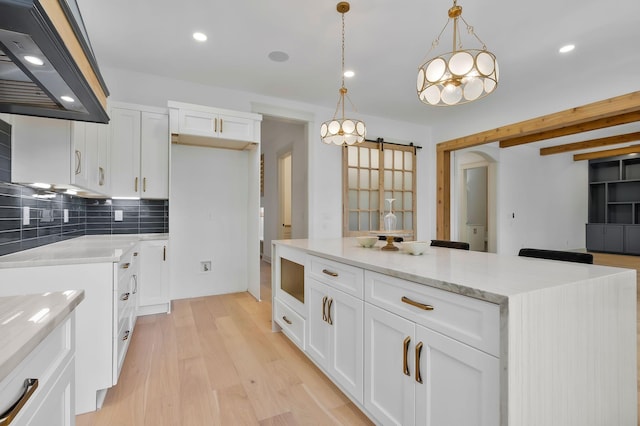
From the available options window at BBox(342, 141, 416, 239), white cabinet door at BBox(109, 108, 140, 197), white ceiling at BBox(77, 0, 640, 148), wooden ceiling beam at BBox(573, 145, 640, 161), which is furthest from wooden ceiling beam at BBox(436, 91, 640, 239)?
white cabinet door at BBox(109, 108, 140, 197)

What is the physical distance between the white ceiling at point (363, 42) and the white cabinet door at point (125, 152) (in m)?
0.64

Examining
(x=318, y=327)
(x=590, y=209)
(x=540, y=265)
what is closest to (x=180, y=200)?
(x=318, y=327)

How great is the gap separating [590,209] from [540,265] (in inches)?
382

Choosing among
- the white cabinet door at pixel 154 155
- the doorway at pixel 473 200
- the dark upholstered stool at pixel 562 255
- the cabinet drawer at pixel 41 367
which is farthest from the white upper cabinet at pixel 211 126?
the doorway at pixel 473 200

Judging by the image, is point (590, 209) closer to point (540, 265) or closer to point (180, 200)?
point (540, 265)

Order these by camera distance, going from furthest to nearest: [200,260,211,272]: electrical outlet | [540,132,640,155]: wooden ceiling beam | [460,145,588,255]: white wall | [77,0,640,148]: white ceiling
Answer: [460,145,588,255]: white wall < [540,132,640,155]: wooden ceiling beam < [200,260,211,272]: electrical outlet < [77,0,640,148]: white ceiling

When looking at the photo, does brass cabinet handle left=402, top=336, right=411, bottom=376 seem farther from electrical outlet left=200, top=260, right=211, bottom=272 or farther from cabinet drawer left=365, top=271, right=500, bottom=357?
electrical outlet left=200, top=260, right=211, bottom=272

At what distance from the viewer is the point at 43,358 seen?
0.72 metres

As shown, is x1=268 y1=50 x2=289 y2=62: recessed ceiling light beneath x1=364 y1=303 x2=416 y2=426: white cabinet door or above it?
above

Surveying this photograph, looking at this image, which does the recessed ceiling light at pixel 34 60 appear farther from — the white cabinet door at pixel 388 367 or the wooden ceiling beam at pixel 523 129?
the wooden ceiling beam at pixel 523 129

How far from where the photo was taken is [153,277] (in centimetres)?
319

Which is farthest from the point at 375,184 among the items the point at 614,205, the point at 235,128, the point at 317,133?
the point at 614,205

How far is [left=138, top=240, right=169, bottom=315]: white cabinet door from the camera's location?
10.3 feet

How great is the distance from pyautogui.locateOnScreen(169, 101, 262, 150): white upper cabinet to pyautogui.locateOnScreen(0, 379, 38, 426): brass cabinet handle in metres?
3.01
